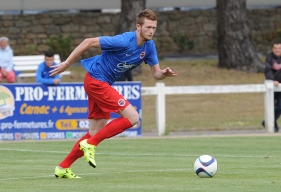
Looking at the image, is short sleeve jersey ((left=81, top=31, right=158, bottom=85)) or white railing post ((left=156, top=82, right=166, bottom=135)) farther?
white railing post ((left=156, top=82, right=166, bottom=135))

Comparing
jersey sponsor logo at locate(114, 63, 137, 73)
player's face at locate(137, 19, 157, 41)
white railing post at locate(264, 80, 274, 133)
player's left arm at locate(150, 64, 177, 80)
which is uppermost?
player's face at locate(137, 19, 157, 41)

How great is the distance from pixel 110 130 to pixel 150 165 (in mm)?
2154

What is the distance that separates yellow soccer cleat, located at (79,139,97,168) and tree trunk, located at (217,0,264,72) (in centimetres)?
1845

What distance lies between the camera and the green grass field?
30.3 feet

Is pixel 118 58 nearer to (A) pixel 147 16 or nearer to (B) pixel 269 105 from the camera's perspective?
(A) pixel 147 16

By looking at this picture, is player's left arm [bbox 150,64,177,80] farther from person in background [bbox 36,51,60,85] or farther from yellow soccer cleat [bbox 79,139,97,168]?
person in background [bbox 36,51,60,85]

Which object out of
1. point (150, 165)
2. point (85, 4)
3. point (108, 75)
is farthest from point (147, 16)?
point (85, 4)

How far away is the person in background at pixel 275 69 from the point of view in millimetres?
18344

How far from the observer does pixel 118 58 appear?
1023 cm

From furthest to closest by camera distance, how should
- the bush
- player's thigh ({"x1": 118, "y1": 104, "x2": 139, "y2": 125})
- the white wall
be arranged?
the white wall, the bush, player's thigh ({"x1": 118, "y1": 104, "x2": 139, "y2": 125})

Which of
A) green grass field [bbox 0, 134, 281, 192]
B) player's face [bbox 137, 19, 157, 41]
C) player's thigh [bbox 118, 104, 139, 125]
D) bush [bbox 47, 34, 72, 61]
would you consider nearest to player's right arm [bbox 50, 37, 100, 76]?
player's face [bbox 137, 19, 157, 41]

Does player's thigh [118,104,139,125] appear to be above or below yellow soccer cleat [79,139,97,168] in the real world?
above

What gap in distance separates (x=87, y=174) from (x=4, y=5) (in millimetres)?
20407

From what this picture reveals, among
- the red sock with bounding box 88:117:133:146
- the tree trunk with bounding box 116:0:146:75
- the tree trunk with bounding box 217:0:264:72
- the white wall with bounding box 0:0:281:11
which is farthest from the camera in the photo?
the white wall with bounding box 0:0:281:11
